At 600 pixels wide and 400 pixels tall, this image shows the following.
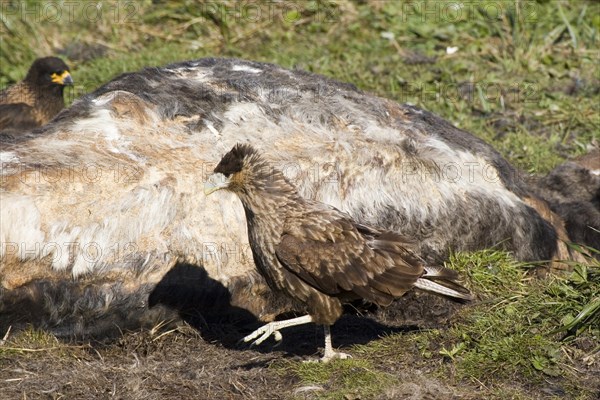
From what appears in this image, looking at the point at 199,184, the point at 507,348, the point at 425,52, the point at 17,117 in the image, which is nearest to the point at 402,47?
the point at 425,52

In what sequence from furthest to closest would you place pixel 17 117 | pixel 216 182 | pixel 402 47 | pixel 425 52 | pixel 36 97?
pixel 402 47
pixel 425 52
pixel 36 97
pixel 17 117
pixel 216 182

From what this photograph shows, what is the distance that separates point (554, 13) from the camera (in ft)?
30.8

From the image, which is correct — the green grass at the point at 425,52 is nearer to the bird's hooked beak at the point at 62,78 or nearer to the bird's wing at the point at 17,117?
the bird's hooked beak at the point at 62,78

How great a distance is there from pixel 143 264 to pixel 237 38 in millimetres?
4984

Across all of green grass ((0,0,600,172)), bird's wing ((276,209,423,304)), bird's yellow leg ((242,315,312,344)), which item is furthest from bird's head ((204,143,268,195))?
green grass ((0,0,600,172))

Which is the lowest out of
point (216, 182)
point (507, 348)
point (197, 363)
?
point (197, 363)

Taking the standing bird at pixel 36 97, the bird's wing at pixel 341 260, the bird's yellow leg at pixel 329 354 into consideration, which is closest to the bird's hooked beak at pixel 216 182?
the bird's wing at pixel 341 260

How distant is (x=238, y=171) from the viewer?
4770 millimetres

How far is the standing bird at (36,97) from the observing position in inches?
291

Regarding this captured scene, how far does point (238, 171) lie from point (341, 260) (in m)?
0.66

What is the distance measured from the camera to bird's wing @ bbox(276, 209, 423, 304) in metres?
4.62

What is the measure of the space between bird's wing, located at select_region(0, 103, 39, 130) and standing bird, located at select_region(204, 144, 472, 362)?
3.09 meters

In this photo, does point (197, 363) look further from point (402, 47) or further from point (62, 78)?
point (402, 47)

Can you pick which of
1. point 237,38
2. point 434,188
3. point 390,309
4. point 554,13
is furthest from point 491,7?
point 390,309
